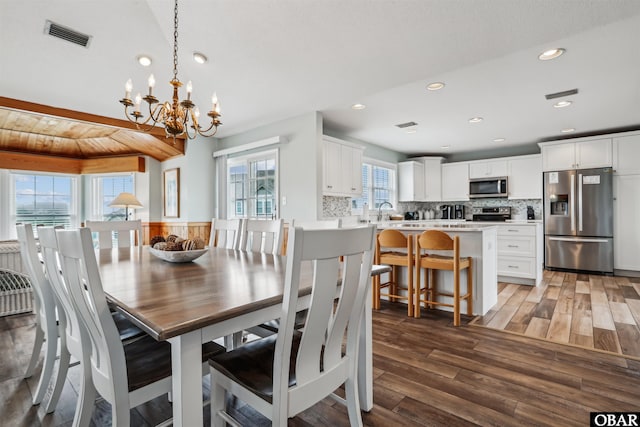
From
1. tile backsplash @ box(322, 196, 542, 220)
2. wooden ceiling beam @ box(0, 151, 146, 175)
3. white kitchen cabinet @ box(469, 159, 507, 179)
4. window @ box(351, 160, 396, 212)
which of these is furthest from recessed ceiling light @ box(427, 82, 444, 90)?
wooden ceiling beam @ box(0, 151, 146, 175)

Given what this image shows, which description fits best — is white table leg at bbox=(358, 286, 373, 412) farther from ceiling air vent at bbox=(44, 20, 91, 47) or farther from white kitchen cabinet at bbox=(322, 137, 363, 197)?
ceiling air vent at bbox=(44, 20, 91, 47)

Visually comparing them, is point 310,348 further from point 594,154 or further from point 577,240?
point 594,154

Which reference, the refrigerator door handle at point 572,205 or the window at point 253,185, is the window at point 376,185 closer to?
the window at point 253,185

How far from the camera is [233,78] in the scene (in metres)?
3.21

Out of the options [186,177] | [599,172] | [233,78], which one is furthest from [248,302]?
[599,172]

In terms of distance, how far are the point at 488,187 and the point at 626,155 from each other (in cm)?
198

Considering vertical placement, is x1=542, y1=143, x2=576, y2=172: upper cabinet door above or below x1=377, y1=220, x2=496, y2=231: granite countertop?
above

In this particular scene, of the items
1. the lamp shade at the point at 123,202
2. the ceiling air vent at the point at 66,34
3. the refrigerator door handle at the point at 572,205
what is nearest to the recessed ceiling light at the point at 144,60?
the ceiling air vent at the point at 66,34

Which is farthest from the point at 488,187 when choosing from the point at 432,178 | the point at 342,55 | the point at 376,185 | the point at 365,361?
the point at 365,361

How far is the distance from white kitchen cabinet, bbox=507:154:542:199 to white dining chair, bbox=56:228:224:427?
6.46m

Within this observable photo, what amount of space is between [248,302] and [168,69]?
10.2 ft

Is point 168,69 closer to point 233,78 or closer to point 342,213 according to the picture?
point 233,78

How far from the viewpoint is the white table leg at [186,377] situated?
899 millimetres

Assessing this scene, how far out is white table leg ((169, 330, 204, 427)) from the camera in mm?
899
